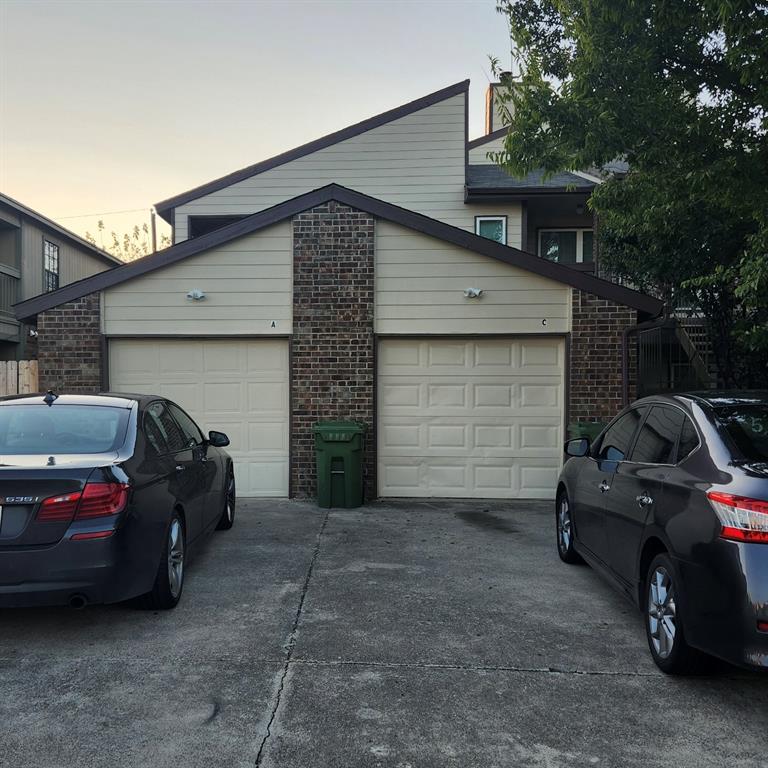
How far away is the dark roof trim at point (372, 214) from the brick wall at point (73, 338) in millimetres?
131

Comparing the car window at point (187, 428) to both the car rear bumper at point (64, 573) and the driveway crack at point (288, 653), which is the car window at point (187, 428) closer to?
the driveway crack at point (288, 653)

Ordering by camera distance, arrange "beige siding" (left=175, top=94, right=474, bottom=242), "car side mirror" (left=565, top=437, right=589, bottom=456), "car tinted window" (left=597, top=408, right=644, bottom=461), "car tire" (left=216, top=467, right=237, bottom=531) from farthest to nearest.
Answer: "beige siding" (left=175, top=94, right=474, bottom=242), "car tire" (left=216, top=467, right=237, bottom=531), "car side mirror" (left=565, top=437, right=589, bottom=456), "car tinted window" (left=597, top=408, right=644, bottom=461)

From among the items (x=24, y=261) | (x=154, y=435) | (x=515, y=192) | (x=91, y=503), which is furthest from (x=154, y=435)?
(x=24, y=261)

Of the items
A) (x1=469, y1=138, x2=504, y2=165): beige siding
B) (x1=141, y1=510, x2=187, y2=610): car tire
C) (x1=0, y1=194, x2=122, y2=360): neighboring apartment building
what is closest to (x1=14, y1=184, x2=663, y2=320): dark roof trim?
(x1=141, y1=510, x2=187, y2=610): car tire

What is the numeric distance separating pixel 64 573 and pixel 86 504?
0.40 meters

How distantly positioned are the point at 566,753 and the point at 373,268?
23.2 feet

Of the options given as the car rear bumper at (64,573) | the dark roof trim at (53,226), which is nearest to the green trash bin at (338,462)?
the car rear bumper at (64,573)

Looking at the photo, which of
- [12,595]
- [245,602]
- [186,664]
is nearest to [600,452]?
[245,602]

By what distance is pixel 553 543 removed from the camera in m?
6.92

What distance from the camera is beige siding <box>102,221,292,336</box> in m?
9.22

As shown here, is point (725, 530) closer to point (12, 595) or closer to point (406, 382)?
point (12, 595)

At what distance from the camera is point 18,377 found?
9.35 metres

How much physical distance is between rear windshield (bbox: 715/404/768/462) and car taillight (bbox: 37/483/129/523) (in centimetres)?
349

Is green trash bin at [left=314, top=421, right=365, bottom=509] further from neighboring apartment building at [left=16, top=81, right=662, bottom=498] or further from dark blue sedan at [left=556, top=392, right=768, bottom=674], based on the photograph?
dark blue sedan at [left=556, top=392, right=768, bottom=674]
